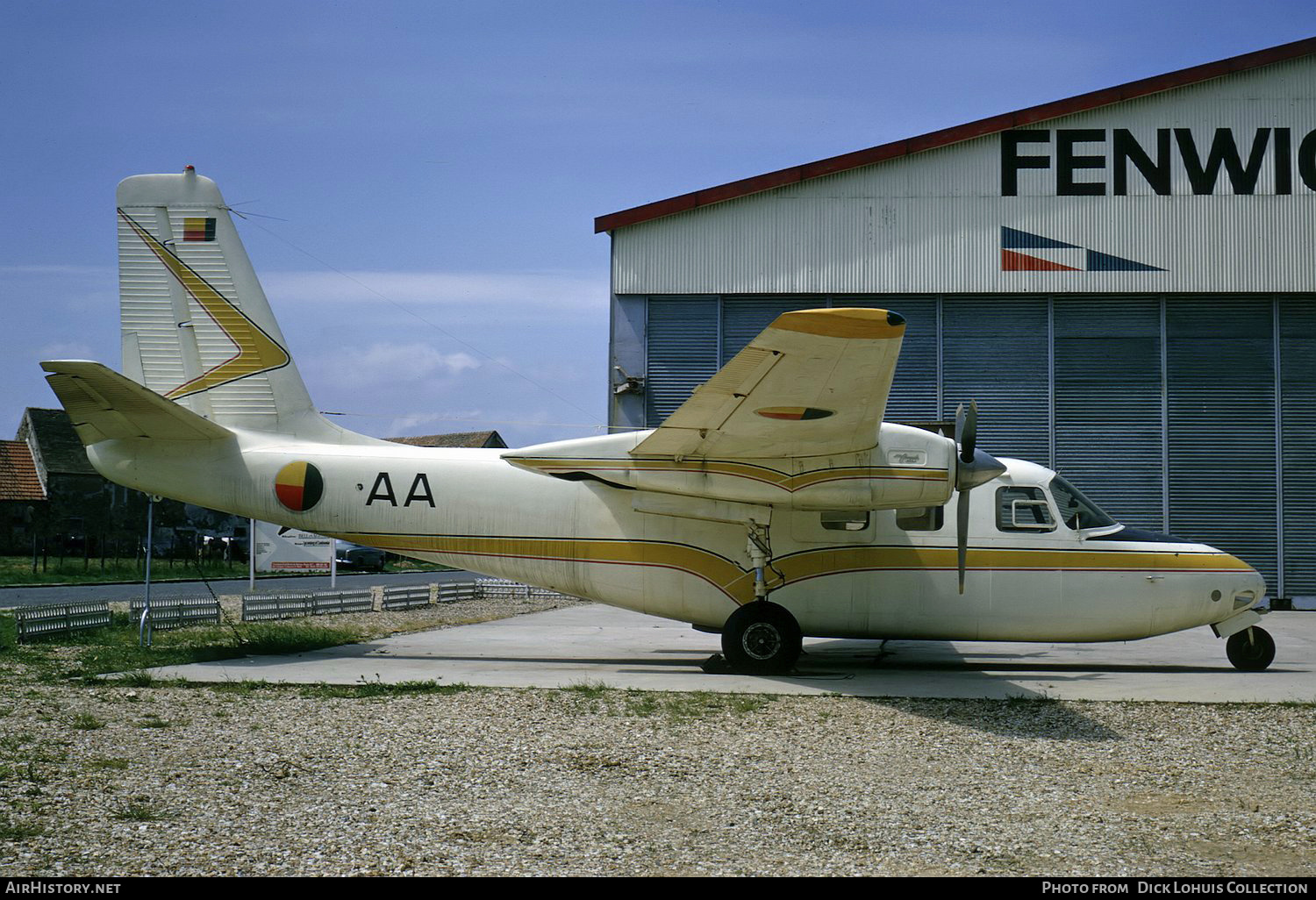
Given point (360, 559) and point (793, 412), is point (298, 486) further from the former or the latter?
point (360, 559)

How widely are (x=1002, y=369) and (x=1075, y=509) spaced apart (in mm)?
11560

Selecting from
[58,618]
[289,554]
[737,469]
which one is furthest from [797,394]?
[289,554]

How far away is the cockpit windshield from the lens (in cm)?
1302

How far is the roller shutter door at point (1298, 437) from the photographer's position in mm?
23547

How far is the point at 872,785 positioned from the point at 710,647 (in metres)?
9.50

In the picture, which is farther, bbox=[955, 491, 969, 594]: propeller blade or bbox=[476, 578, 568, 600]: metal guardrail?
bbox=[476, 578, 568, 600]: metal guardrail

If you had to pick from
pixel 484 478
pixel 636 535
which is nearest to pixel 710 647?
pixel 636 535

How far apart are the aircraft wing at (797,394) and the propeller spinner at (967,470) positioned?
1.10 metres

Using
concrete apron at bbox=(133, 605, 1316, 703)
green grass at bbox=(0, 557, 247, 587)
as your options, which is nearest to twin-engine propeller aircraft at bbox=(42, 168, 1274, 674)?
concrete apron at bbox=(133, 605, 1316, 703)

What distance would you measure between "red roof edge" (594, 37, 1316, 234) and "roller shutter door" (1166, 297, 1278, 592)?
4733 millimetres

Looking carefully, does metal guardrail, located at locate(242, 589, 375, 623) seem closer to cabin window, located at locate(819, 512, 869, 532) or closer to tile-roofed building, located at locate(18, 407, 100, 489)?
cabin window, located at locate(819, 512, 869, 532)

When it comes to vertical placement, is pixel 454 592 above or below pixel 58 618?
below

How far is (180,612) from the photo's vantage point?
17.0 metres
